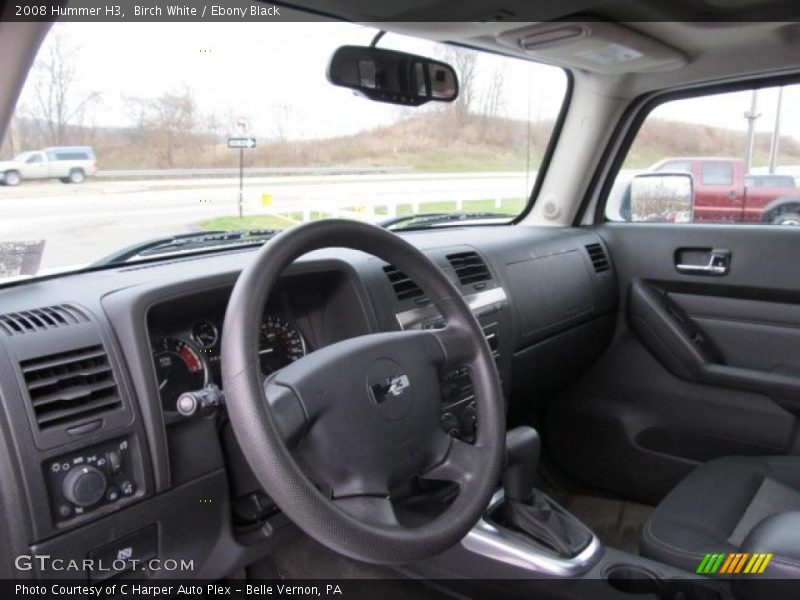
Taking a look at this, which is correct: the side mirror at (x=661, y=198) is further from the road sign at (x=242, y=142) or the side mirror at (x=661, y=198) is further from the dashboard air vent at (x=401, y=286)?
the road sign at (x=242, y=142)

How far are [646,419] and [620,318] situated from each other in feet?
1.67

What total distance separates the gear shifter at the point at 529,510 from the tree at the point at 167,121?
124 cm

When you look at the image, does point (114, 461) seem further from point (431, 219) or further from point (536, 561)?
point (431, 219)

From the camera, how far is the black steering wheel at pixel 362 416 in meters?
1.18

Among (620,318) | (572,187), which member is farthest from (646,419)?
(572,187)

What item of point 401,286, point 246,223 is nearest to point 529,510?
point 401,286

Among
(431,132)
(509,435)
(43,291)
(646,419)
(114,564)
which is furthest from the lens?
(646,419)

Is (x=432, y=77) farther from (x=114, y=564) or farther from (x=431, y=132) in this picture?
(x=114, y=564)

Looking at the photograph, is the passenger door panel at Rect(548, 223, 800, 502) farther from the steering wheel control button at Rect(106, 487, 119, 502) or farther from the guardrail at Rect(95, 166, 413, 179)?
the steering wheel control button at Rect(106, 487, 119, 502)

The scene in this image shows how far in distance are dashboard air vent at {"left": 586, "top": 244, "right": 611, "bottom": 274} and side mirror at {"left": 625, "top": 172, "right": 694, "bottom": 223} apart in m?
0.36

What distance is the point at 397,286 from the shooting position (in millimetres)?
2184

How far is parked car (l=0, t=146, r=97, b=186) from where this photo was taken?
5.52 feet

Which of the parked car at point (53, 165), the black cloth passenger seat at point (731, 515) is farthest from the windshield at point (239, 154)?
the black cloth passenger seat at point (731, 515)

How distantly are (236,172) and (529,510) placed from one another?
1352 mm
